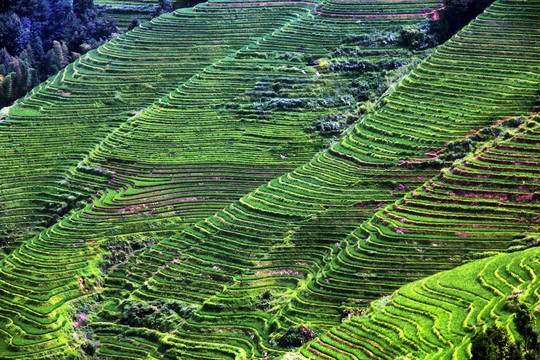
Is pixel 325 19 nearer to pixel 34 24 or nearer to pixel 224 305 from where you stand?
pixel 34 24

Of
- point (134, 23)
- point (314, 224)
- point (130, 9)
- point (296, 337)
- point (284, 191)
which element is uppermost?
point (130, 9)

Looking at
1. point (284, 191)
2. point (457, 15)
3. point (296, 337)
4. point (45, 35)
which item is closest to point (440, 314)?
point (296, 337)

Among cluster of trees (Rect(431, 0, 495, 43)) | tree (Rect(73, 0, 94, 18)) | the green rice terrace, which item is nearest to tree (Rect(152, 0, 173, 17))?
the green rice terrace

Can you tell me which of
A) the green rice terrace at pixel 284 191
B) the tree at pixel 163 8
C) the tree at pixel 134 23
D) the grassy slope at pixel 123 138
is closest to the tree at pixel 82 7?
the tree at pixel 134 23

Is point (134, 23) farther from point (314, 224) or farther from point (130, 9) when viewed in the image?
point (314, 224)

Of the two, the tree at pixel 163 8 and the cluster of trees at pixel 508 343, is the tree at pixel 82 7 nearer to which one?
the tree at pixel 163 8

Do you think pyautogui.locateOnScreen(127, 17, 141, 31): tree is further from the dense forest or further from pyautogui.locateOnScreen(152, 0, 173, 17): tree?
pyautogui.locateOnScreen(152, 0, 173, 17): tree
